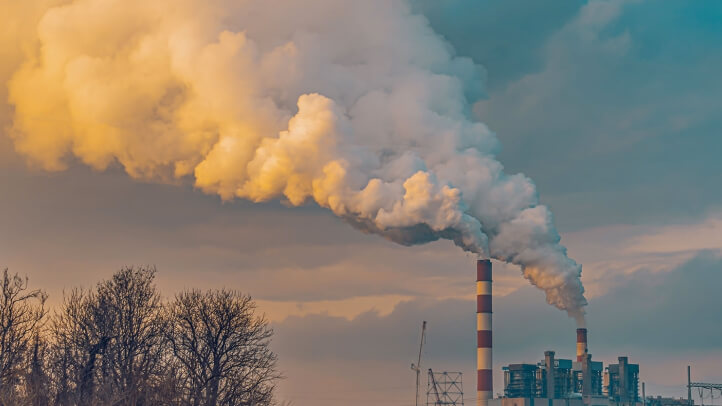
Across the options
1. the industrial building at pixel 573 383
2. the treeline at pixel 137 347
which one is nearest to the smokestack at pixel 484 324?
the industrial building at pixel 573 383

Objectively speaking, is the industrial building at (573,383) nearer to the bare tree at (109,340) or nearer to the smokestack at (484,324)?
the smokestack at (484,324)

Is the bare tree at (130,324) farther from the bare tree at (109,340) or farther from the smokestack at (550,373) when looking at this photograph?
the smokestack at (550,373)

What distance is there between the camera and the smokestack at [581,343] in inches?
3854

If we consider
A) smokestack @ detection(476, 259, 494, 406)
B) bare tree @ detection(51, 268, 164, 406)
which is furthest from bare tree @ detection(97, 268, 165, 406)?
smokestack @ detection(476, 259, 494, 406)

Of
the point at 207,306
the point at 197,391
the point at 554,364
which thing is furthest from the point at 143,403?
the point at 554,364

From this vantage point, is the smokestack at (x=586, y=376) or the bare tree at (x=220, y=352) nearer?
the bare tree at (x=220, y=352)

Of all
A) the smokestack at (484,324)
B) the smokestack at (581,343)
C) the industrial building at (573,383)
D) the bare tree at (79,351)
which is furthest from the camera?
the industrial building at (573,383)

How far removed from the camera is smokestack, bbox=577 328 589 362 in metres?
97.9

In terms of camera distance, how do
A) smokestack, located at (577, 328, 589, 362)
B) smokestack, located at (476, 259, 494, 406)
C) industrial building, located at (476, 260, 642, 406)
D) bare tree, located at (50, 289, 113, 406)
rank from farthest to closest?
industrial building, located at (476, 260, 642, 406) → smokestack, located at (577, 328, 589, 362) → smokestack, located at (476, 259, 494, 406) → bare tree, located at (50, 289, 113, 406)

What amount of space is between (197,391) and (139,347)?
5.79 m

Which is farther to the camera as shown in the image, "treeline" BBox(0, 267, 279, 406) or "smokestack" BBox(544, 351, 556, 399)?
"smokestack" BBox(544, 351, 556, 399)

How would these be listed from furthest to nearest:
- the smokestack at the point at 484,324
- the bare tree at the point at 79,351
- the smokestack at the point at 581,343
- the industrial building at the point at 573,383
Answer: the industrial building at the point at 573,383
the smokestack at the point at 581,343
the smokestack at the point at 484,324
the bare tree at the point at 79,351

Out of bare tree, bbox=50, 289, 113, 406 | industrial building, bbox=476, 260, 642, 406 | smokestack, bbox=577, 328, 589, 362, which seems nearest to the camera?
bare tree, bbox=50, 289, 113, 406

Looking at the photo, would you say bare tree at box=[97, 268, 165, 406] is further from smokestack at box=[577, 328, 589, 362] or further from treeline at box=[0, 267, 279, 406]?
smokestack at box=[577, 328, 589, 362]
